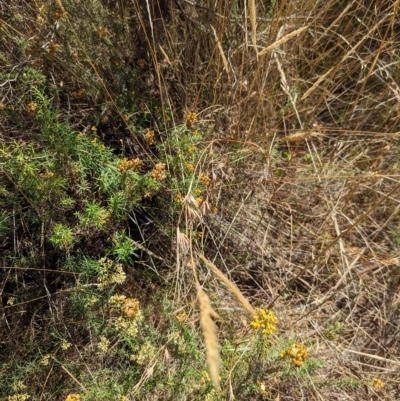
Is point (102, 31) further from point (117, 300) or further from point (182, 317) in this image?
point (182, 317)

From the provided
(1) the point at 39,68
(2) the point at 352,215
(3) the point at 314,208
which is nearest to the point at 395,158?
(2) the point at 352,215

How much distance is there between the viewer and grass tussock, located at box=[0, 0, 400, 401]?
1.57 m

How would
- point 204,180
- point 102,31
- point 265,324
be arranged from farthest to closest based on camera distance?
1. point 102,31
2. point 204,180
3. point 265,324

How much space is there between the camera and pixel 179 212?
1.81 m

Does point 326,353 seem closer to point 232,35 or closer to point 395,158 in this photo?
point 395,158

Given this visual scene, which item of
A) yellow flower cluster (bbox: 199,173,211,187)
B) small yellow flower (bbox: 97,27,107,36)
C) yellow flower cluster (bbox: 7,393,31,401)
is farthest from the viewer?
small yellow flower (bbox: 97,27,107,36)

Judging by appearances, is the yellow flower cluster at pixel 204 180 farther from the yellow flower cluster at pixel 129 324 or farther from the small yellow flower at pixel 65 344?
the small yellow flower at pixel 65 344

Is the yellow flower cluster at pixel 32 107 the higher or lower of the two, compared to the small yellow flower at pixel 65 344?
higher

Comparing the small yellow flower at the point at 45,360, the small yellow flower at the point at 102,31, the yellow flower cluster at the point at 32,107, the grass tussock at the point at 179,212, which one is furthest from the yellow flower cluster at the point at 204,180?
the small yellow flower at the point at 45,360

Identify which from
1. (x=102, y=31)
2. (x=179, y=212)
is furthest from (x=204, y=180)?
(x=102, y=31)

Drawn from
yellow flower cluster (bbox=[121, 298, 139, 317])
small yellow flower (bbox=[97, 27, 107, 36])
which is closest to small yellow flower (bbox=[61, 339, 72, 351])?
yellow flower cluster (bbox=[121, 298, 139, 317])

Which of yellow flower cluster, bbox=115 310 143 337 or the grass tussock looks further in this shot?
the grass tussock

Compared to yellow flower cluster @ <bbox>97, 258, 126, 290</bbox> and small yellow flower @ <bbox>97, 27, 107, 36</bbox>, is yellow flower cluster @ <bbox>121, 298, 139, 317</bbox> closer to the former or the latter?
yellow flower cluster @ <bbox>97, 258, 126, 290</bbox>

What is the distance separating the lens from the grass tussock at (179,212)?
1.57m
